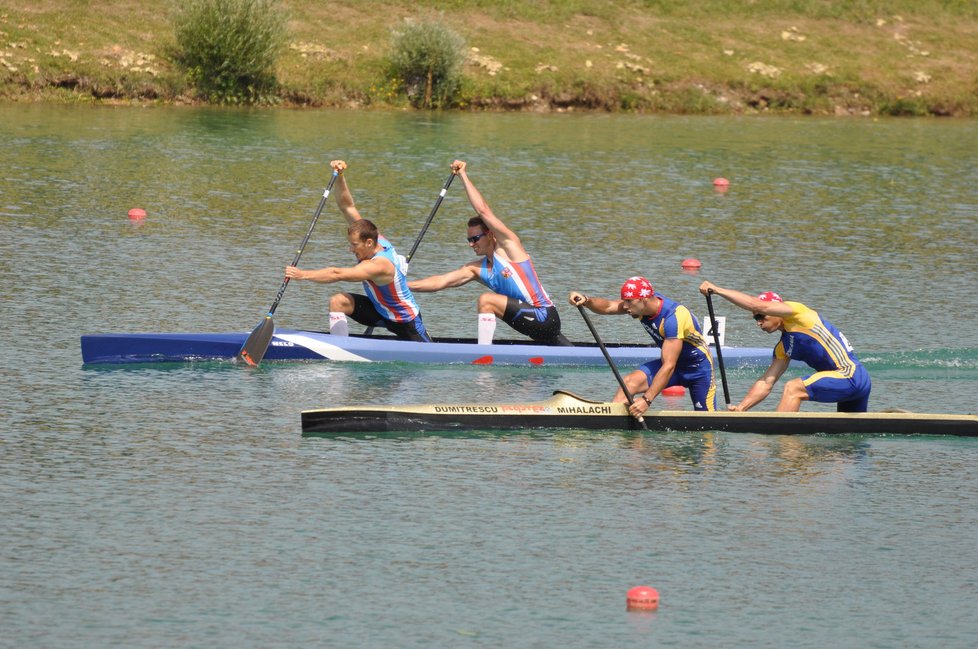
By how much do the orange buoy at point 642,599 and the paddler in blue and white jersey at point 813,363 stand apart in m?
4.30

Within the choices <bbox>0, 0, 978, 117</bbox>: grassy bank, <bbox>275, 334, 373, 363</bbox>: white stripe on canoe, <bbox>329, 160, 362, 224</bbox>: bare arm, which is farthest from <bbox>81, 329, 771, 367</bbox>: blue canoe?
<bbox>0, 0, 978, 117</bbox>: grassy bank

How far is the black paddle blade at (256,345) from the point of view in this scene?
14781 millimetres

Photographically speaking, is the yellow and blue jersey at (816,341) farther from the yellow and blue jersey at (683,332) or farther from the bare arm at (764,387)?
the yellow and blue jersey at (683,332)

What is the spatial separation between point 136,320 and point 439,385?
4155 millimetres

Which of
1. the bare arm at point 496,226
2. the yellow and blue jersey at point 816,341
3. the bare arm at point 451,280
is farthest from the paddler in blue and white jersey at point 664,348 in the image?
the bare arm at point 451,280

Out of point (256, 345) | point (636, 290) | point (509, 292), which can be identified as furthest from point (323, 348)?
point (636, 290)

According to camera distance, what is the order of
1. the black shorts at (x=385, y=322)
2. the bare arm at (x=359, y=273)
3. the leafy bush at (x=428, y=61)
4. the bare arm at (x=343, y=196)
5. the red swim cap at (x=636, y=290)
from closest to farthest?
the red swim cap at (x=636, y=290) → the bare arm at (x=359, y=273) → the black shorts at (x=385, y=322) → the bare arm at (x=343, y=196) → the leafy bush at (x=428, y=61)

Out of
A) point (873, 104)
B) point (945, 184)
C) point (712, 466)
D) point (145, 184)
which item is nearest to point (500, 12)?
point (873, 104)

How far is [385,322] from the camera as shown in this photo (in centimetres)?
1563

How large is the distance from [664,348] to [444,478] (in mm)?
2546

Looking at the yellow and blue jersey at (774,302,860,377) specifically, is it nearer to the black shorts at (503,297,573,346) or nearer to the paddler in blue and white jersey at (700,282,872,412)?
the paddler in blue and white jersey at (700,282,872,412)

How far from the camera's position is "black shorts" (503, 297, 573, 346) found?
15.5m

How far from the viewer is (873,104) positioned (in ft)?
175

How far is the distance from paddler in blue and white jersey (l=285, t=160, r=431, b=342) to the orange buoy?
6.68 meters
